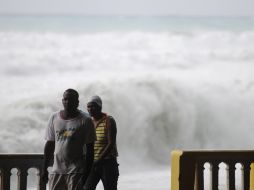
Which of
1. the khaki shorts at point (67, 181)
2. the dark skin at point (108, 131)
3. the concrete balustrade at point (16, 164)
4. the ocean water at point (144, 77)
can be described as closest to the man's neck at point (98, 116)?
the dark skin at point (108, 131)

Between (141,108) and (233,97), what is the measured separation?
1.77 metres

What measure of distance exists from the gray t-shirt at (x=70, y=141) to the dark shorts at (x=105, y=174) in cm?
93

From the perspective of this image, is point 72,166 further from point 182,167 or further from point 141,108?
point 141,108

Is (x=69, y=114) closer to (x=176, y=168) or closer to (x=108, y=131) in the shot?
(x=108, y=131)

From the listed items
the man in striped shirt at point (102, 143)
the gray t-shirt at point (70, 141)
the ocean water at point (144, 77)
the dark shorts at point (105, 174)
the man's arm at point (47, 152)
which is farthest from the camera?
the ocean water at point (144, 77)

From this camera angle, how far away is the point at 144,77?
46.4 feet

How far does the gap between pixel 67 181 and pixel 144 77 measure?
1020cm

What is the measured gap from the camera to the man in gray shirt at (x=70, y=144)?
3.98 meters

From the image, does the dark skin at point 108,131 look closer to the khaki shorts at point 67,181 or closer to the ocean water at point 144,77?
the khaki shorts at point 67,181

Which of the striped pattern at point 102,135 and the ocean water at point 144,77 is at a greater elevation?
the ocean water at point 144,77

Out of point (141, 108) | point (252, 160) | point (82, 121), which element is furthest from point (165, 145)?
point (82, 121)

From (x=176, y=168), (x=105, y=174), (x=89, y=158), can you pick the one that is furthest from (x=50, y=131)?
(x=176, y=168)

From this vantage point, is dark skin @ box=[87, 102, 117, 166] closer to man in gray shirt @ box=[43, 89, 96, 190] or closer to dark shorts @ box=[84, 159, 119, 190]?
dark shorts @ box=[84, 159, 119, 190]

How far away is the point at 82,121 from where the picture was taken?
4008mm
